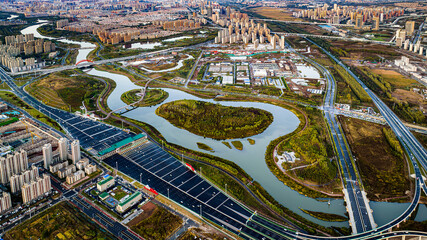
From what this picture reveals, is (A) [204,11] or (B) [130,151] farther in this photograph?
(A) [204,11]

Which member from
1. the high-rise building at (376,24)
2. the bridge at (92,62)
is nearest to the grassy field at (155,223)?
the bridge at (92,62)

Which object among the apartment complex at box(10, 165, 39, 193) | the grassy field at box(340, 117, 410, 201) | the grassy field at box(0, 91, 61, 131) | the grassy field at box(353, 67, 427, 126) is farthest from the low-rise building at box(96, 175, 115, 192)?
the grassy field at box(353, 67, 427, 126)

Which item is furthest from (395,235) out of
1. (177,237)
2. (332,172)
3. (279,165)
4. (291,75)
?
(291,75)

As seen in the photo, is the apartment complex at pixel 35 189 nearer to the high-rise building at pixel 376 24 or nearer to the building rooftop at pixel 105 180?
the building rooftop at pixel 105 180

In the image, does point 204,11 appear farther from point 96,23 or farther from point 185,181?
point 185,181

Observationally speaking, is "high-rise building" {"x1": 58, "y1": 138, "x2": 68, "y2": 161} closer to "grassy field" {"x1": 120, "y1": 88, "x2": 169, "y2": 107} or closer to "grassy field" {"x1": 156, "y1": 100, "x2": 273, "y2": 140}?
"grassy field" {"x1": 156, "y1": 100, "x2": 273, "y2": 140}
